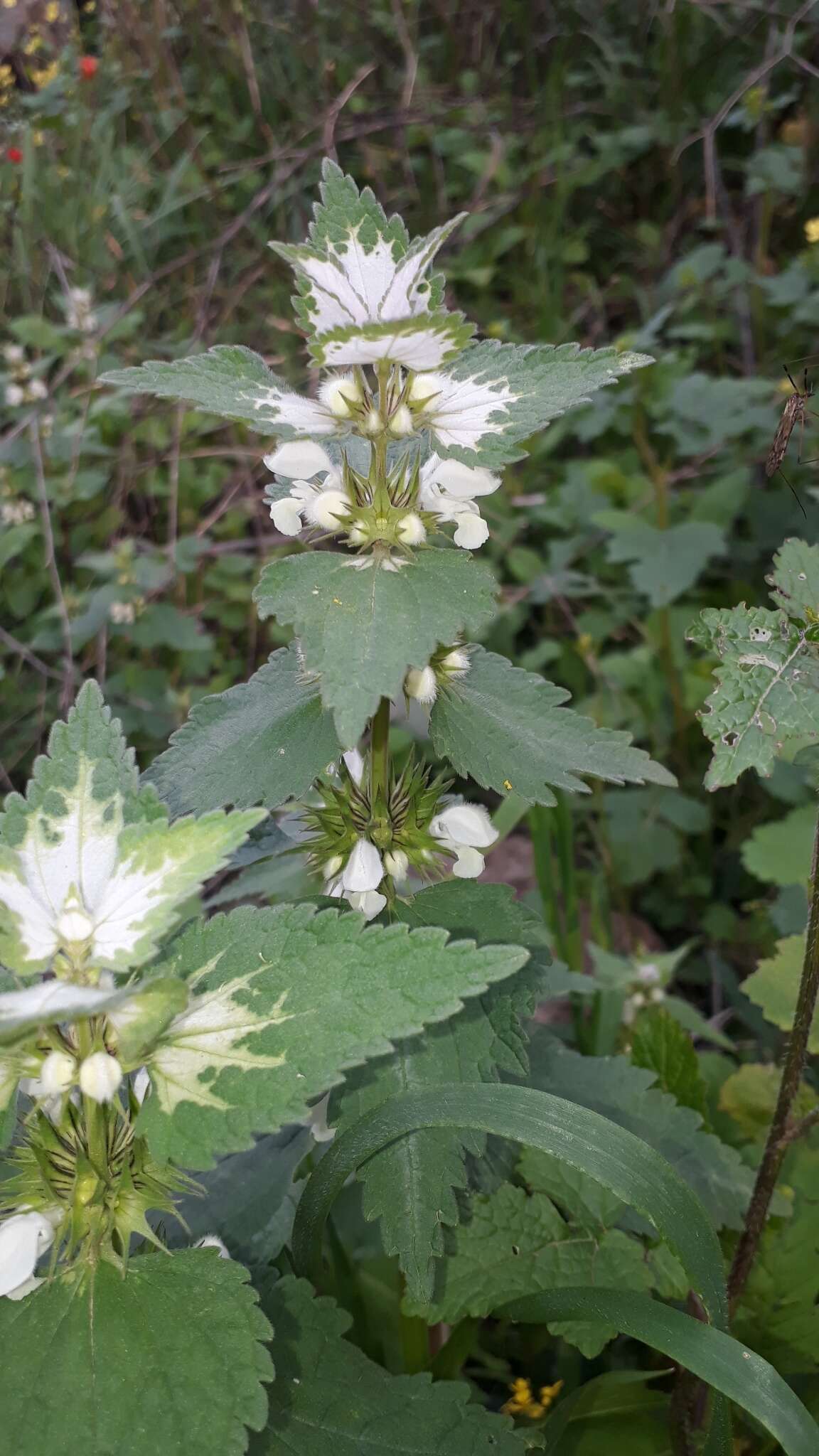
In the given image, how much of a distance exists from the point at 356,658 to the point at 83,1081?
295 mm

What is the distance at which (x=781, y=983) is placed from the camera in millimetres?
1364

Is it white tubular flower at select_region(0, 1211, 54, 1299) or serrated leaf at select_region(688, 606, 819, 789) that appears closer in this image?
white tubular flower at select_region(0, 1211, 54, 1299)

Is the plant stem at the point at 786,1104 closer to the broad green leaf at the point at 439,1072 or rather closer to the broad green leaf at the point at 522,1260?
the broad green leaf at the point at 522,1260

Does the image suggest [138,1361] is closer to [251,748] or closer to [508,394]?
[251,748]

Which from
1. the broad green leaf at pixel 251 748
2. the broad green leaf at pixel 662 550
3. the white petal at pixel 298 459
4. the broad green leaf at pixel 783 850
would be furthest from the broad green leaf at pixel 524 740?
the broad green leaf at pixel 662 550

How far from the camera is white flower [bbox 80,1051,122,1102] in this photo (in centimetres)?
58

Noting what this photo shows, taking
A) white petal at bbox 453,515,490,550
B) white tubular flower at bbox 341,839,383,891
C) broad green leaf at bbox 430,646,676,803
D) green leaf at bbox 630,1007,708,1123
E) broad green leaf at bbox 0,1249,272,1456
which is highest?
white petal at bbox 453,515,490,550

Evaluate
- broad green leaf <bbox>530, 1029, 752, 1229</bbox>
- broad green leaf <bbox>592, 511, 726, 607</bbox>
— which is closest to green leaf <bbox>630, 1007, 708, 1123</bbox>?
broad green leaf <bbox>530, 1029, 752, 1229</bbox>

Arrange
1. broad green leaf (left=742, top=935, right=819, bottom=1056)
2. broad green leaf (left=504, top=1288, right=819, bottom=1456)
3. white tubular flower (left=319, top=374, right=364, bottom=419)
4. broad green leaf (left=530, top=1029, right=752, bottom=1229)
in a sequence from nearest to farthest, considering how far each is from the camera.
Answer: broad green leaf (left=504, top=1288, right=819, bottom=1456)
white tubular flower (left=319, top=374, right=364, bottom=419)
broad green leaf (left=530, top=1029, right=752, bottom=1229)
broad green leaf (left=742, top=935, right=819, bottom=1056)

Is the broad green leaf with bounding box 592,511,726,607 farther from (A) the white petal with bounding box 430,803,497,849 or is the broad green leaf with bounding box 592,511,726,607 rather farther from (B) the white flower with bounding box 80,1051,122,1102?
(B) the white flower with bounding box 80,1051,122,1102

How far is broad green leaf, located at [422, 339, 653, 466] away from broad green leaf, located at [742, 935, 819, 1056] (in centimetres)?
87

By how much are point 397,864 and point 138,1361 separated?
43cm

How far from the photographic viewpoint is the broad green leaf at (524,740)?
0.80 meters

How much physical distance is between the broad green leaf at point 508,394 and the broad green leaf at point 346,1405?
656 millimetres
